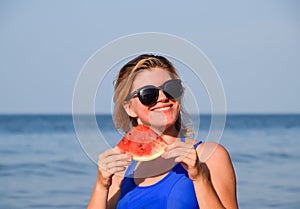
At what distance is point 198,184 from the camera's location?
3961 millimetres

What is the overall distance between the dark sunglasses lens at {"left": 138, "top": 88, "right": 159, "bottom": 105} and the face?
2cm

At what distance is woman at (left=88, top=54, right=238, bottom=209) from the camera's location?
4.12 m

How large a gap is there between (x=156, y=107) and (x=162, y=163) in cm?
35

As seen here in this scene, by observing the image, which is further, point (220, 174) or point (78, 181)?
point (78, 181)

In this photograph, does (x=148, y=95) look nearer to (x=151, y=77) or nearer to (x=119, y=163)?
(x=151, y=77)

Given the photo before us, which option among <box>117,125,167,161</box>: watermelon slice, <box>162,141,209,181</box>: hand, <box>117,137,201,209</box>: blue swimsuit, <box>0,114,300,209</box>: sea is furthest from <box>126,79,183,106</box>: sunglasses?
<box>0,114,300,209</box>: sea

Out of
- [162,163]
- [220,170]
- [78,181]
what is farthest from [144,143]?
[78,181]

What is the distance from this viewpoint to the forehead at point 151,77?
4211 millimetres

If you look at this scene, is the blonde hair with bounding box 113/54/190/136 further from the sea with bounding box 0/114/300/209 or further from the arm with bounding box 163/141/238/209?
the sea with bounding box 0/114/300/209

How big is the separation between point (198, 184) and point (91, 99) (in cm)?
73

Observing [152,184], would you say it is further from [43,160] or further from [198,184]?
[43,160]

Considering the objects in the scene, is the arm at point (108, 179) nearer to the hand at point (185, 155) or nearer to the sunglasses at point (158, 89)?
the hand at point (185, 155)

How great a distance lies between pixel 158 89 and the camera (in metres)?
4.16

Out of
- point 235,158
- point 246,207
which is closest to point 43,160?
point 235,158
